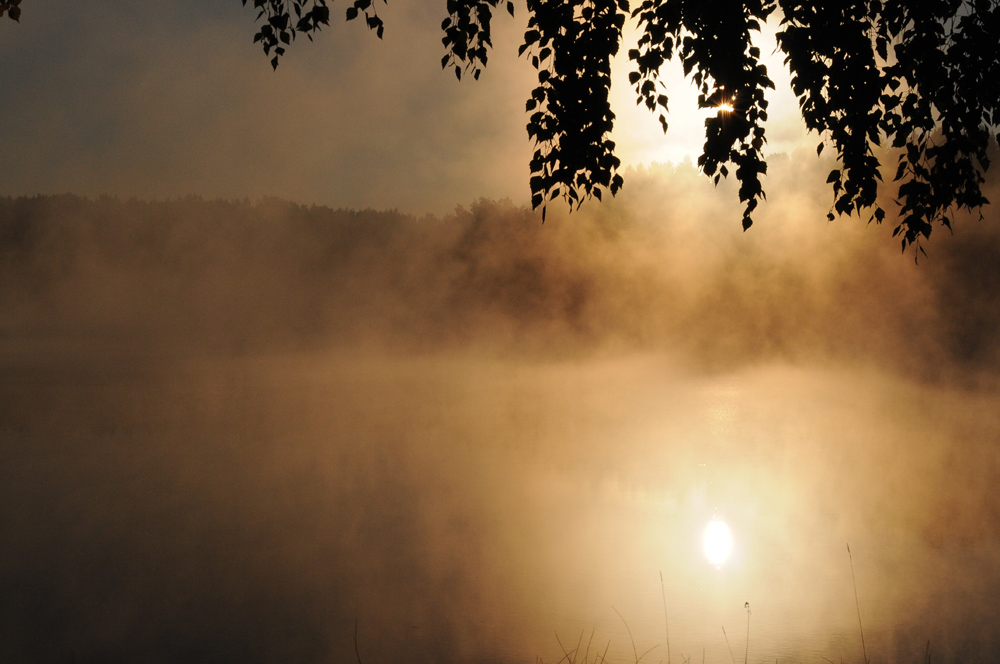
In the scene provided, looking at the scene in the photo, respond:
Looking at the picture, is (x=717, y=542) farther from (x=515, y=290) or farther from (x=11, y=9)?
(x=515, y=290)

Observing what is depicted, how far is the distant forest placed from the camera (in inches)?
1309

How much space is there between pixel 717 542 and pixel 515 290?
38.2 meters

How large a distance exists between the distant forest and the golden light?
89.3 ft

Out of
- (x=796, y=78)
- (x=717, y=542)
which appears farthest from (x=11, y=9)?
(x=717, y=542)

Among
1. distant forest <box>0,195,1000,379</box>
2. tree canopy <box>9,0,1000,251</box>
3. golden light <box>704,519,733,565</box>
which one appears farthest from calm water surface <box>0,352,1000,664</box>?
distant forest <box>0,195,1000,379</box>

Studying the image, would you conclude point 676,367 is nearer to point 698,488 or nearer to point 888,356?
point 888,356

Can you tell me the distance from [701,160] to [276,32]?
251 centimetres

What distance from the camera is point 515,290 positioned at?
1757 inches

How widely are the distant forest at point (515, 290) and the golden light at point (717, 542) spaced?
1071 inches

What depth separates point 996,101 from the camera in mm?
3865

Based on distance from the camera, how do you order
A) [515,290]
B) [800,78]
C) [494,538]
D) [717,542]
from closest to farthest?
[800,78], [717,542], [494,538], [515,290]

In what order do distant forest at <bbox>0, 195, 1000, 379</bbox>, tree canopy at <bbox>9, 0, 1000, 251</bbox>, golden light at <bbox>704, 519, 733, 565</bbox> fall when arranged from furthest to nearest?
1. distant forest at <bbox>0, 195, 1000, 379</bbox>
2. golden light at <bbox>704, 519, 733, 565</bbox>
3. tree canopy at <bbox>9, 0, 1000, 251</bbox>

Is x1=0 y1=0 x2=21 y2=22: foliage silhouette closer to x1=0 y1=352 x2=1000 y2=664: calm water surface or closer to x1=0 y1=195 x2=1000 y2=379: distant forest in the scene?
x1=0 y1=352 x2=1000 y2=664: calm water surface

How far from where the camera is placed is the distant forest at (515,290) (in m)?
33.2
